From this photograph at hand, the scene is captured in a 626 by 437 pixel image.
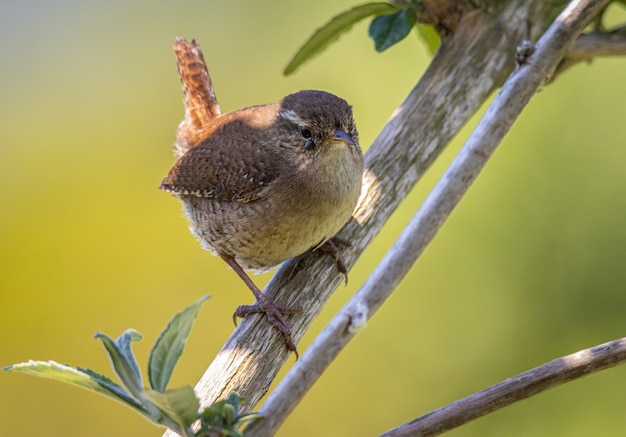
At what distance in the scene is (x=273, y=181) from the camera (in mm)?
2504

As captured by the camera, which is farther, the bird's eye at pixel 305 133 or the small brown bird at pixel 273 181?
the bird's eye at pixel 305 133

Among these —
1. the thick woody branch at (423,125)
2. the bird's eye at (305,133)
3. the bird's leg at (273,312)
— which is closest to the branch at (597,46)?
the thick woody branch at (423,125)

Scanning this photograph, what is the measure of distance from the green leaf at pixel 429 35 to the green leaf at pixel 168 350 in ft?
5.34

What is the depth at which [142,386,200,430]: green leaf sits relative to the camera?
45.0 inches

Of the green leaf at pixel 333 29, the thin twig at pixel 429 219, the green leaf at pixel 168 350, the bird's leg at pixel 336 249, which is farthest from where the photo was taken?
the green leaf at pixel 333 29

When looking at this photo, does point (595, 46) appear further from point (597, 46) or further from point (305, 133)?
point (305, 133)

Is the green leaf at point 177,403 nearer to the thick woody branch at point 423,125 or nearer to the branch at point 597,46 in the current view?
the thick woody branch at point 423,125

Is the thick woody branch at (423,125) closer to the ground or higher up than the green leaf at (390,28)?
closer to the ground

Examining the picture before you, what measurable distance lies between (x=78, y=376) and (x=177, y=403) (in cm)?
18

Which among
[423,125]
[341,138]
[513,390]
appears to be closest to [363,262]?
[341,138]

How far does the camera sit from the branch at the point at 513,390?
1215 millimetres

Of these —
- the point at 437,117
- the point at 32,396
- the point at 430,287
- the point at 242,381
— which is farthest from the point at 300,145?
the point at 32,396

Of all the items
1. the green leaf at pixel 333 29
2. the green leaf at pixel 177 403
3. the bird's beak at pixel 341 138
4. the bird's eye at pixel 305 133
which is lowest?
the green leaf at pixel 177 403

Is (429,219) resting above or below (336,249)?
below
